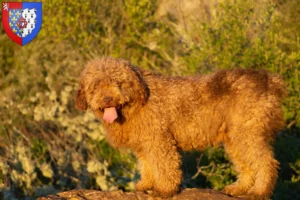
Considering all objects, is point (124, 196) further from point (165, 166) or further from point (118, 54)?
point (118, 54)

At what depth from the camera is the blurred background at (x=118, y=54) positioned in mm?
12922

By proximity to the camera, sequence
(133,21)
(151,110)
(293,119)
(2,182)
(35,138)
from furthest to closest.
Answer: (133,21) < (35,138) < (293,119) < (2,182) < (151,110)

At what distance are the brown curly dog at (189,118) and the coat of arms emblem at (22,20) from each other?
7128mm

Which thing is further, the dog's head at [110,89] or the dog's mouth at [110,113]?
the dog's mouth at [110,113]

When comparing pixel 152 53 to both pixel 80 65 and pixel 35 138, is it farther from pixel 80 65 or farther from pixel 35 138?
pixel 35 138

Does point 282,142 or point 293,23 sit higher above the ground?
point 293,23

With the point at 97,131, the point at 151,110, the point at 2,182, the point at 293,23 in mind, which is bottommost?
the point at 2,182

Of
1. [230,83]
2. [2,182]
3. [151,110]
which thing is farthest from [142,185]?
[2,182]

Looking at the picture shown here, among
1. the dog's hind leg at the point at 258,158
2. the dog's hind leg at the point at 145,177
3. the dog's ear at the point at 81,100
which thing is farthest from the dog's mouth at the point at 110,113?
the dog's hind leg at the point at 258,158

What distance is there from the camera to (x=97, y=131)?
13.8 m

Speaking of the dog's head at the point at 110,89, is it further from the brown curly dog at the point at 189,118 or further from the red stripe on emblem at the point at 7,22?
the red stripe on emblem at the point at 7,22

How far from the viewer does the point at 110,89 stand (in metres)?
7.26

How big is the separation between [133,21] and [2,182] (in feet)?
18.4

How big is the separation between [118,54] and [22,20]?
275cm
